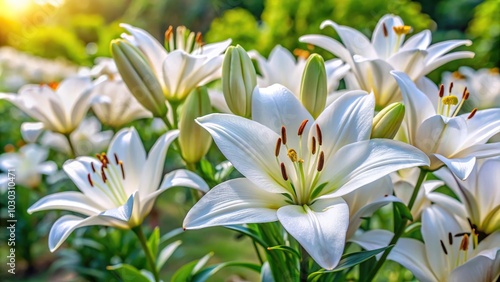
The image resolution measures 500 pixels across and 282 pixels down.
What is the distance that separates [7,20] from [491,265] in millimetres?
7071

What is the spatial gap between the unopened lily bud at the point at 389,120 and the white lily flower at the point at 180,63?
8.8 inches

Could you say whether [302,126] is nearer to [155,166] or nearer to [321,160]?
[321,160]

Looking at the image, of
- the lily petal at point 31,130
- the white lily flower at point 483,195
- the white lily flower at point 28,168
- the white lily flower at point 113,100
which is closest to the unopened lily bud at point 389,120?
the white lily flower at point 483,195

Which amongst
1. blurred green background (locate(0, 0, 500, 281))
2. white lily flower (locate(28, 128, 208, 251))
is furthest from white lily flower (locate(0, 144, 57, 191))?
white lily flower (locate(28, 128, 208, 251))

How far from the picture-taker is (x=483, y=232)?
52 cm

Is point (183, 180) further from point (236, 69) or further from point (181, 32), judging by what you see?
point (181, 32)

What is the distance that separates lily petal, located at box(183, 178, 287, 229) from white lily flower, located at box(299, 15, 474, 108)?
0.19 meters

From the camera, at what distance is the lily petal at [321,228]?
0.37 m

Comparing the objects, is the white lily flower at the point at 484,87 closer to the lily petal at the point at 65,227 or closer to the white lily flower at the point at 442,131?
the white lily flower at the point at 442,131

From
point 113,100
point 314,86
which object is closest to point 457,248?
point 314,86

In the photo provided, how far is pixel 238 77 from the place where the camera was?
52 centimetres

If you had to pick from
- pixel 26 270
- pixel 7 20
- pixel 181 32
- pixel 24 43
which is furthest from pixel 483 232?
pixel 7 20

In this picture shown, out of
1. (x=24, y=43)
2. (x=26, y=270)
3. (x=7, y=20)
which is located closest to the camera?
(x=26, y=270)

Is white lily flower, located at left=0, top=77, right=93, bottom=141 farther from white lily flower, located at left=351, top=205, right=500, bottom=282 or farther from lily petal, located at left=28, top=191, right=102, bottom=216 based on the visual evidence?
white lily flower, located at left=351, top=205, right=500, bottom=282
